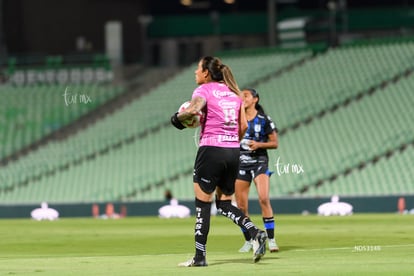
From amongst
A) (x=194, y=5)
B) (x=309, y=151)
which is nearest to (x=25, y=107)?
(x=194, y=5)

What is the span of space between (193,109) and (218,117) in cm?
Answer: 45

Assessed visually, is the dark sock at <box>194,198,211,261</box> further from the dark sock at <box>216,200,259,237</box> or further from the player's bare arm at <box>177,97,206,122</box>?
the player's bare arm at <box>177,97,206,122</box>

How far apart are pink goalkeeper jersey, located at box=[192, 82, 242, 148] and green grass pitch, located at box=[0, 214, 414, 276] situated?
148 centimetres

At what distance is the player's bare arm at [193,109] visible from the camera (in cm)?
1367

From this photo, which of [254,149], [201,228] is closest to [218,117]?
[201,228]

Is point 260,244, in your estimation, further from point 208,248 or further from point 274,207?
point 274,207

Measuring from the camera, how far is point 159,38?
5531 cm

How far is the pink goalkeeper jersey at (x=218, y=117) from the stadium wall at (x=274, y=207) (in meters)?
18.6

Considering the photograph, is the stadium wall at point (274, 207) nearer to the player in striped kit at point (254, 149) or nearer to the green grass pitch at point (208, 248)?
the green grass pitch at point (208, 248)

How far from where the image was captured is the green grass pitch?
13.4 m

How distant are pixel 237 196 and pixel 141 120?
102ft

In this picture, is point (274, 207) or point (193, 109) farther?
point (274, 207)

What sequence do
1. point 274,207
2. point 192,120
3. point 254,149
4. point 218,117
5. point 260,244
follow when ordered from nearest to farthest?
point 192,120, point 260,244, point 218,117, point 254,149, point 274,207

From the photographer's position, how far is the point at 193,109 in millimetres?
13734
